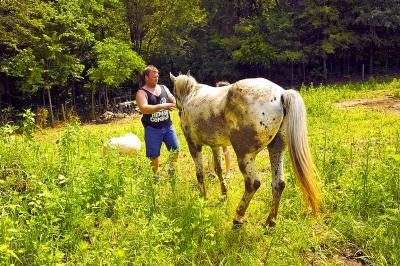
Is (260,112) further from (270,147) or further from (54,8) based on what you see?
(54,8)

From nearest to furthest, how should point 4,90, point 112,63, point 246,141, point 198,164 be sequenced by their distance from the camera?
point 246,141 < point 198,164 < point 112,63 < point 4,90

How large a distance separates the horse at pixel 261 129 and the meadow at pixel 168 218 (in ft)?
1.22

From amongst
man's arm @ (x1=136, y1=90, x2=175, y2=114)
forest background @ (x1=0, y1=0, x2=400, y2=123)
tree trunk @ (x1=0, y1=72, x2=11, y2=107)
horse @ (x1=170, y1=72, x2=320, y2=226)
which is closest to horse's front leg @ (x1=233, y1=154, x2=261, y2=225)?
horse @ (x1=170, y1=72, x2=320, y2=226)

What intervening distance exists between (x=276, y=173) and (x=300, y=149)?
1.57 ft

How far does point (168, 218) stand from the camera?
377 cm

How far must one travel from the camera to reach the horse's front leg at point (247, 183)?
377 centimetres

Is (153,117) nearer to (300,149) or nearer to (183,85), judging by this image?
(183,85)

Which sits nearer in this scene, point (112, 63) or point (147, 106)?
point (147, 106)

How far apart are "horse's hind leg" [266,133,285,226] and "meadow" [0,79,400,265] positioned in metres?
0.15

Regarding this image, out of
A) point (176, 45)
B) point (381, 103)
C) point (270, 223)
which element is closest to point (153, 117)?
point (270, 223)

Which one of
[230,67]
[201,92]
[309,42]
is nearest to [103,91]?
[230,67]

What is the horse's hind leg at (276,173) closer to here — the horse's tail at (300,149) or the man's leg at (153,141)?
the horse's tail at (300,149)

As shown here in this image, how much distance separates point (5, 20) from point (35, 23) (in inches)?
49.8

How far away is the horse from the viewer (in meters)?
3.58
